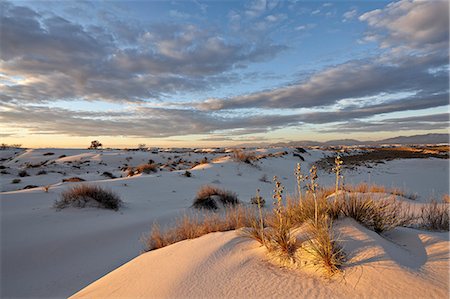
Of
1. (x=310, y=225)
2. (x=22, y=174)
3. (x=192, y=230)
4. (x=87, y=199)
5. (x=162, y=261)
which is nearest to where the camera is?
(x=310, y=225)

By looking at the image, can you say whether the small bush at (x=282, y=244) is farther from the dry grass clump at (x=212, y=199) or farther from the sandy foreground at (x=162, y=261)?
the dry grass clump at (x=212, y=199)

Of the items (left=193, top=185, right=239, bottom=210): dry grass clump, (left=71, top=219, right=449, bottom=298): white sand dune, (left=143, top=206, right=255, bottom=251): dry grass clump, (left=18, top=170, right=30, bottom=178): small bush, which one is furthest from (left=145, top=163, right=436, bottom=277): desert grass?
(left=18, top=170, right=30, bottom=178): small bush

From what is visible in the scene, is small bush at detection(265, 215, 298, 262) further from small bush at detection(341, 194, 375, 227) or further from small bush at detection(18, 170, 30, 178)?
small bush at detection(18, 170, 30, 178)

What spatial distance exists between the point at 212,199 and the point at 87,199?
382 cm

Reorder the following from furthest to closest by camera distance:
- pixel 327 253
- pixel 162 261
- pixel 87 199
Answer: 1. pixel 87 199
2. pixel 162 261
3. pixel 327 253

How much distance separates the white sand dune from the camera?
2225 mm

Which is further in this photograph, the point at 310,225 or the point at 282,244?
the point at 310,225

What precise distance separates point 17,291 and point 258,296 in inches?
159

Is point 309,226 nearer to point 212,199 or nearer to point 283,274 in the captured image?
point 283,274

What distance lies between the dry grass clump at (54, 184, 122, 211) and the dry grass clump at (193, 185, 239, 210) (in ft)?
8.38

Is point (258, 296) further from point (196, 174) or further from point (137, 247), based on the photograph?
point (196, 174)

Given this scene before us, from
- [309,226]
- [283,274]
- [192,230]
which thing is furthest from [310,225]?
[192,230]

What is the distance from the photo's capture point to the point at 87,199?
8312 mm

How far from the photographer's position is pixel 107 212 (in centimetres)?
805
